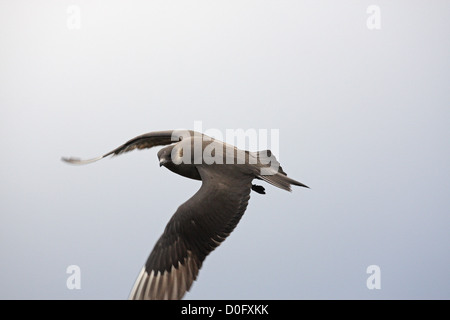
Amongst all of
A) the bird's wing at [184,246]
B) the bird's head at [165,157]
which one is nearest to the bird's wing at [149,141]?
the bird's head at [165,157]

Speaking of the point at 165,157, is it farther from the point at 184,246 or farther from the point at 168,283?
the point at 168,283

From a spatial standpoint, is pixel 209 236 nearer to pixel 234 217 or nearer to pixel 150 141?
pixel 234 217

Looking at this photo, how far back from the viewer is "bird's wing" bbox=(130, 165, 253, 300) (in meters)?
5.74

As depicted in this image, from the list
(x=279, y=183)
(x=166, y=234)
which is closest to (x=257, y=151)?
(x=279, y=183)

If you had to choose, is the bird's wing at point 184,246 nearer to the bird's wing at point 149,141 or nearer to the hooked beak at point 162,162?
the hooked beak at point 162,162

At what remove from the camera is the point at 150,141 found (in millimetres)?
7684

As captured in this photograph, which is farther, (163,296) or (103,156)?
(103,156)

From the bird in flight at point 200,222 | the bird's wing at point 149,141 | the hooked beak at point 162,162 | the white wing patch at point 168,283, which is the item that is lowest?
the white wing patch at point 168,283

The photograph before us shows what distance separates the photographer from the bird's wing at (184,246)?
5742 millimetres

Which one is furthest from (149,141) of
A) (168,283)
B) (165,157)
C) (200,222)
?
(168,283)

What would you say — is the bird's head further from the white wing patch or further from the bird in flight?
the white wing patch

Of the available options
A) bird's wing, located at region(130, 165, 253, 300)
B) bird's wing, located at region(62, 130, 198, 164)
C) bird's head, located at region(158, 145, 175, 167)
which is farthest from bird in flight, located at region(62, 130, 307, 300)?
bird's wing, located at region(62, 130, 198, 164)

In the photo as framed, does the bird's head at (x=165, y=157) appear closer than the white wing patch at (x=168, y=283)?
No

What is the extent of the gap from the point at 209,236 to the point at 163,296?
2.27 feet
